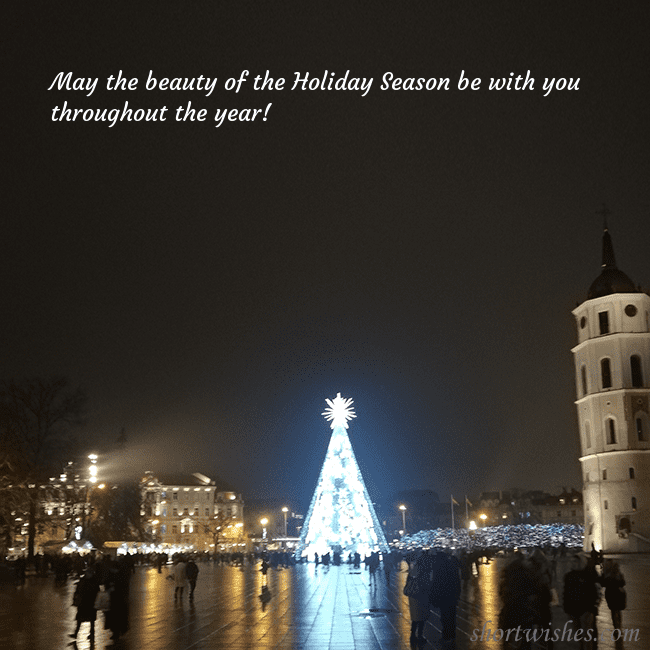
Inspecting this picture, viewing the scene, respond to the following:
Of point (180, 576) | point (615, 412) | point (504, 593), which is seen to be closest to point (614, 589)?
point (504, 593)

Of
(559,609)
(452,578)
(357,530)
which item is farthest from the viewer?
(357,530)

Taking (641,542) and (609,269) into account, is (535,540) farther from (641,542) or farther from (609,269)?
(609,269)

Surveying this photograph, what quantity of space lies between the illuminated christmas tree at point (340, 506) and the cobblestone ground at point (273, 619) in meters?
16.4

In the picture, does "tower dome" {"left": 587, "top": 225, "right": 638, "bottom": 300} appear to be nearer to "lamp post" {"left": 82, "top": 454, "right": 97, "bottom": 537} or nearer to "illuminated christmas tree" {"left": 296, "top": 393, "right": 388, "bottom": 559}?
"illuminated christmas tree" {"left": 296, "top": 393, "right": 388, "bottom": 559}

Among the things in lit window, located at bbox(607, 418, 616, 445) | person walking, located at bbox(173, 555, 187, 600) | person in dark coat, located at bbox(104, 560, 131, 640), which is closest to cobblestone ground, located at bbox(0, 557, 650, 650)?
person walking, located at bbox(173, 555, 187, 600)

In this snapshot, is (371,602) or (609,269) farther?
(609,269)

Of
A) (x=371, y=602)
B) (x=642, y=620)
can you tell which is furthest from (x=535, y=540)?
(x=642, y=620)

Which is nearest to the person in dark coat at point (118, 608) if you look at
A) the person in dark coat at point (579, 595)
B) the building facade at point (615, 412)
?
the person in dark coat at point (579, 595)

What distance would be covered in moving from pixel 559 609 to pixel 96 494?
49.5 m

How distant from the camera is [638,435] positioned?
2726 inches

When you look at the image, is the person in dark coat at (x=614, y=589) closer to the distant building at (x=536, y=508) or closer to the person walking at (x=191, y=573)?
the person walking at (x=191, y=573)

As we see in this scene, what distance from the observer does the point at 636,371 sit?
71.2 metres

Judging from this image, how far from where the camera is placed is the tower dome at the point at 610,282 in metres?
74.8

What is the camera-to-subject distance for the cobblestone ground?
15812 millimetres
